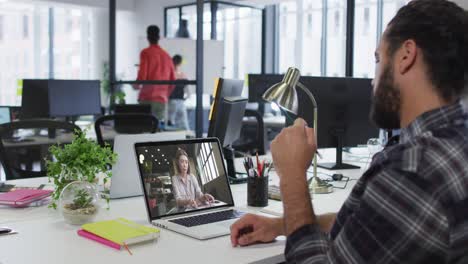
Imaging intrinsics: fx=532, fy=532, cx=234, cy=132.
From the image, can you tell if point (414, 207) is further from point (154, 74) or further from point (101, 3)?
point (101, 3)

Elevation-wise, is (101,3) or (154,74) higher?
(101,3)

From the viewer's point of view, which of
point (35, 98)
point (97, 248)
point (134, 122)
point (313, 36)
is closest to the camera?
point (97, 248)

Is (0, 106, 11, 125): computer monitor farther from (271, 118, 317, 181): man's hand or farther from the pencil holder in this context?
(271, 118, 317, 181): man's hand

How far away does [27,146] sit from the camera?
11.7 ft

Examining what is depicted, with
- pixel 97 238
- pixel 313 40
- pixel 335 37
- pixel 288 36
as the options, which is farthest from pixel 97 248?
pixel 288 36

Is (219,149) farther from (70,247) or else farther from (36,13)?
(36,13)

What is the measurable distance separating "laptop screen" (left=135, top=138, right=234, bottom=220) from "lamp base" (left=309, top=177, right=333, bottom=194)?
45cm

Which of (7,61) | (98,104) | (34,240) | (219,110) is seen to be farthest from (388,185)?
(7,61)

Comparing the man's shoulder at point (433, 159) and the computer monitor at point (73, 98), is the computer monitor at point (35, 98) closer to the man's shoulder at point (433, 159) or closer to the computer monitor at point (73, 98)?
the computer monitor at point (73, 98)

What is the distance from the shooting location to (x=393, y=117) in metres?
1.15

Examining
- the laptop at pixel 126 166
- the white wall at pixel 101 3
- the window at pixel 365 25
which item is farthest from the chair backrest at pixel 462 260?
the white wall at pixel 101 3

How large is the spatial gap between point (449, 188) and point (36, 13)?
29.8ft

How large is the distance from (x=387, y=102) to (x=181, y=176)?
76cm

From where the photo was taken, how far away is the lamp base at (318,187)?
2.10m
